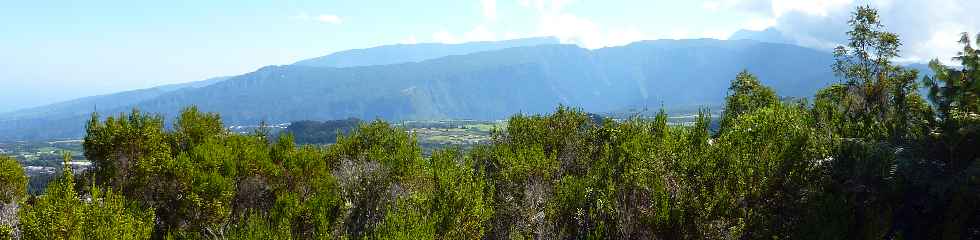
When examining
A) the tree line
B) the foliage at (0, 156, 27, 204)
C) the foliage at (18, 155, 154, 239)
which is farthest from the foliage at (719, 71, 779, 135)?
the foliage at (0, 156, 27, 204)

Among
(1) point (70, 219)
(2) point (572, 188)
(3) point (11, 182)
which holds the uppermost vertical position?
(1) point (70, 219)

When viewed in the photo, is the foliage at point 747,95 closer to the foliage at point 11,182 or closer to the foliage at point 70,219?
the foliage at point 70,219

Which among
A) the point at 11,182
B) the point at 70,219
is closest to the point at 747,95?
the point at 70,219

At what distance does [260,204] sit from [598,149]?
16.1 metres

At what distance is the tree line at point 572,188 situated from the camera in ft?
46.4

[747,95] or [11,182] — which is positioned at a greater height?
[747,95]

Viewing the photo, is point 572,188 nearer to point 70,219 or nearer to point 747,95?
point 70,219

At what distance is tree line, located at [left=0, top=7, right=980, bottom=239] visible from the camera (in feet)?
46.4

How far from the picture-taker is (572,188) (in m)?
17.8

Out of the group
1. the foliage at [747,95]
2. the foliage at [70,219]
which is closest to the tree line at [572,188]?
the foliage at [70,219]

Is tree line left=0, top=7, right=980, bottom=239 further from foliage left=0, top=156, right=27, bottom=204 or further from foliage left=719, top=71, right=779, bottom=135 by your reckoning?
foliage left=719, top=71, right=779, bottom=135

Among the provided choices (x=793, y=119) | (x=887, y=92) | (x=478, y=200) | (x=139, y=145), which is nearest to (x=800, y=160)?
(x=793, y=119)

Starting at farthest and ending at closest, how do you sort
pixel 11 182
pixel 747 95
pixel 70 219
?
pixel 747 95 < pixel 11 182 < pixel 70 219

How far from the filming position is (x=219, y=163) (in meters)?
20.8
